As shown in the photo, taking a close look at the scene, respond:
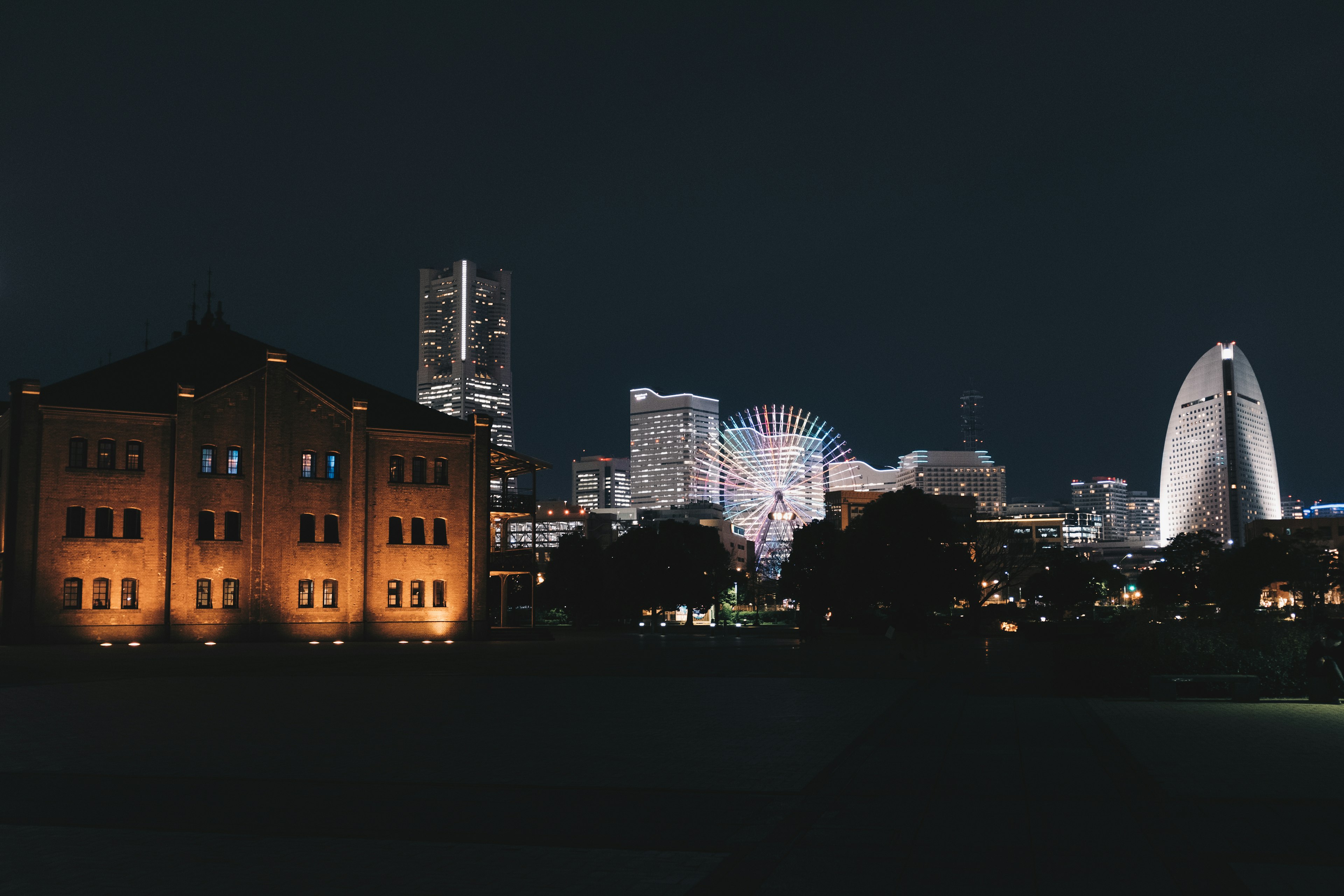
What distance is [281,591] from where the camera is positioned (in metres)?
53.4

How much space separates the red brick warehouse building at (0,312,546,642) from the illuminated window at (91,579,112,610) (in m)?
0.06

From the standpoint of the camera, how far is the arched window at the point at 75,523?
163 feet

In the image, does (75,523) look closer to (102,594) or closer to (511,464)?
(102,594)

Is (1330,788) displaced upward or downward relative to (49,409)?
downward

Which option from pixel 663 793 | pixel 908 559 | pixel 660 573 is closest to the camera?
pixel 663 793

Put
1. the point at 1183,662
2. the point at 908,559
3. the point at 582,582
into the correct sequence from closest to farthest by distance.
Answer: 1. the point at 1183,662
2. the point at 908,559
3. the point at 582,582

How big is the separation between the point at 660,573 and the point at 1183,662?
61.7 meters

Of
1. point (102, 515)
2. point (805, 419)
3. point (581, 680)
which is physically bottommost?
point (581, 680)

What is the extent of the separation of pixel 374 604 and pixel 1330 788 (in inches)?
1949

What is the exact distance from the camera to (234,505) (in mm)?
52875


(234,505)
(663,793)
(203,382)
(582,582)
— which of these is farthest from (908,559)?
(663,793)

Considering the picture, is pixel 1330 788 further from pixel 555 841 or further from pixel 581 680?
pixel 581 680

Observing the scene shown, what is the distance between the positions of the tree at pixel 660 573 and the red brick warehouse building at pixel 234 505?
25.8 metres

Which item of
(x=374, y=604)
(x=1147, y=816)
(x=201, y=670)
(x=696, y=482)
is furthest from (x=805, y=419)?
(x=1147, y=816)
